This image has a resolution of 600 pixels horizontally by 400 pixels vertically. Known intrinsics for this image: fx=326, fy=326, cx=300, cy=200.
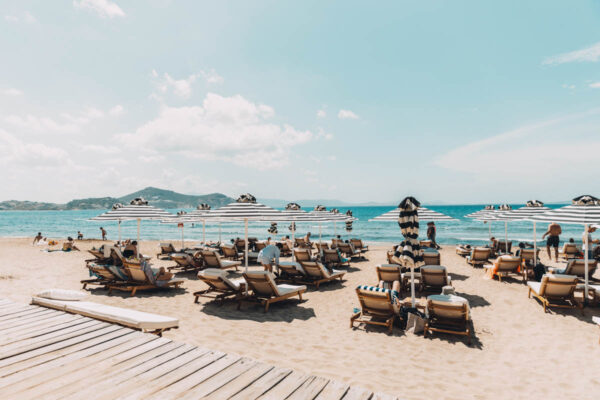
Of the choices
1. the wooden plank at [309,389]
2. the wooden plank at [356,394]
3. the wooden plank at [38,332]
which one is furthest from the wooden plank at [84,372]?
the wooden plank at [356,394]

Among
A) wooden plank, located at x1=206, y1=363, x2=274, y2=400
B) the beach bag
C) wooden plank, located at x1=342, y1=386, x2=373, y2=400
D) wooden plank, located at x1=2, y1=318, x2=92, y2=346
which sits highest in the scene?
wooden plank, located at x1=206, y1=363, x2=274, y2=400

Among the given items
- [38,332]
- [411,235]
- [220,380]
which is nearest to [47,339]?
[38,332]

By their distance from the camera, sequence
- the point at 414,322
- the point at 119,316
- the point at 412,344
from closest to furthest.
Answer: the point at 119,316 → the point at 412,344 → the point at 414,322

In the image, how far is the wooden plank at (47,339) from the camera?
3361 millimetres

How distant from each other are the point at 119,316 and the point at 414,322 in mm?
5131

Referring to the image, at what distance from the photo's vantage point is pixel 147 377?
2824mm

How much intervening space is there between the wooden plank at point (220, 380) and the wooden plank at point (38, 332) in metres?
2.42

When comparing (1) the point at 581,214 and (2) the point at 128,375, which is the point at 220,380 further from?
(1) the point at 581,214

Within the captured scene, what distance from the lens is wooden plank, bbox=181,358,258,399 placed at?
2.57m

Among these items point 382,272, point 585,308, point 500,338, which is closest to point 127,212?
point 382,272

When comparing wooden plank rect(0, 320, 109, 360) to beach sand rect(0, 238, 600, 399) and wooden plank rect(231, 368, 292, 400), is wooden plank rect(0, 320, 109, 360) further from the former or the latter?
wooden plank rect(231, 368, 292, 400)

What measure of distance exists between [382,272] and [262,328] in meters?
4.23

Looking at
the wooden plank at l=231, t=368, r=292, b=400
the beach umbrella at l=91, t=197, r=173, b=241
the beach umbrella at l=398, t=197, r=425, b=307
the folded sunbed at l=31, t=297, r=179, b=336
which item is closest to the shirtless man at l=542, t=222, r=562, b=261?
the beach umbrella at l=398, t=197, r=425, b=307

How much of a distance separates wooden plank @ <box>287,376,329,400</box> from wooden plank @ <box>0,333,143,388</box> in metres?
1.93
